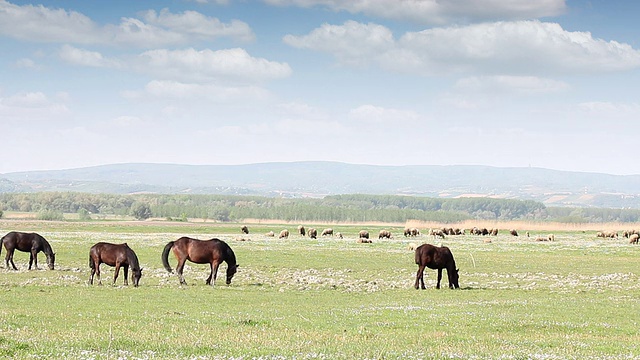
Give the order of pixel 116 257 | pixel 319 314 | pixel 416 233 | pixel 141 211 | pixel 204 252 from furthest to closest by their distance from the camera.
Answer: pixel 141 211 → pixel 416 233 → pixel 204 252 → pixel 116 257 → pixel 319 314

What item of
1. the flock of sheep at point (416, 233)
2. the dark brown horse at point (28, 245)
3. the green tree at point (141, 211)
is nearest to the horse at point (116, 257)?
the dark brown horse at point (28, 245)

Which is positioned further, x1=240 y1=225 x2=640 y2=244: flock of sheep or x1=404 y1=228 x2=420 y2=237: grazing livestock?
x1=404 y1=228 x2=420 y2=237: grazing livestock

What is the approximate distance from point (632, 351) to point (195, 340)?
8650 millimetres

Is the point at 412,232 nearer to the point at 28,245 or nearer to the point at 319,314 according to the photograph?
the point at 28,245

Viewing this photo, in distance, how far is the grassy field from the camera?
12664mm

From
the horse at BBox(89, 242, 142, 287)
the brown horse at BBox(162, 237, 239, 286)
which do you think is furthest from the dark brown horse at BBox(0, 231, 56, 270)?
the brown horse at BBox(162, 237, 239, 286)

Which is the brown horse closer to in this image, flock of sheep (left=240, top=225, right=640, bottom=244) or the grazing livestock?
flock of sheep (left=240, top=225, right=640, bottom=244)

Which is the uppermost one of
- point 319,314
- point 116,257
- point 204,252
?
point 204,252

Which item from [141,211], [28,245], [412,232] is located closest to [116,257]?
[28,245]

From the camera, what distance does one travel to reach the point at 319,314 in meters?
19.9

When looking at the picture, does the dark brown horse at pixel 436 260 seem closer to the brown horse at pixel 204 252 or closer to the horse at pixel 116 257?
the brown horse at pixel 204 252

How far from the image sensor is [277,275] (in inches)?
1385

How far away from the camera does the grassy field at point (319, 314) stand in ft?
41.5

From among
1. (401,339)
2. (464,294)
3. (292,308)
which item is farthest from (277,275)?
(401,339)
